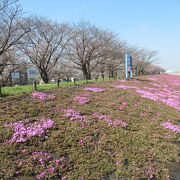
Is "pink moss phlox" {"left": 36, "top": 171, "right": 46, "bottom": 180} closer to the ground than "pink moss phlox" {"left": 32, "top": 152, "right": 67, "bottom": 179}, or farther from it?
closer to the ground

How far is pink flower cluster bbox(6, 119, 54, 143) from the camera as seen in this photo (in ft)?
21.8

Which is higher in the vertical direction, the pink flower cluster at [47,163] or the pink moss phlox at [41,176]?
the pink flower cluster at [47,163]

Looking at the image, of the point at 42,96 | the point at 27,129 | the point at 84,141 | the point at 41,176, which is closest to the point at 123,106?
the point at 42,96

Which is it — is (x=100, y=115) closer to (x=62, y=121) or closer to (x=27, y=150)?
(x=62, y=121)

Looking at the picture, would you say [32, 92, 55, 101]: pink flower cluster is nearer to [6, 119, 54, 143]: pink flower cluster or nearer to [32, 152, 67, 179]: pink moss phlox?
[6, 119, 54, 143]: pink flower cluster

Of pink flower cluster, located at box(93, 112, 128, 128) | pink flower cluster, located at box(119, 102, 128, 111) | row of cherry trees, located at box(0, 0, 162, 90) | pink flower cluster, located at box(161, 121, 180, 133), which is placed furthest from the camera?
row of cherry trees, located at box(0, 0, 162, 90)

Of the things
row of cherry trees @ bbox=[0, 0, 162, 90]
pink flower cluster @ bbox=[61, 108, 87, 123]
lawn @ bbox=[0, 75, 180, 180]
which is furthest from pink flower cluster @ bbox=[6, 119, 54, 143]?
row of cherry trees @ bbox=[0, 0, 162, 90]

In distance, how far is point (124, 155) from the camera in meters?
6.21

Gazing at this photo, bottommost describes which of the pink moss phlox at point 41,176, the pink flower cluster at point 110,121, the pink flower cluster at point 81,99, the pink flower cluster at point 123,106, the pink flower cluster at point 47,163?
the pink moss phlox at point 41,176

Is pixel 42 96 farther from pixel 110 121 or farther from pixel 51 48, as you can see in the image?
pixel 51 48

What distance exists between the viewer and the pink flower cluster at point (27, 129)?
664 centimetres

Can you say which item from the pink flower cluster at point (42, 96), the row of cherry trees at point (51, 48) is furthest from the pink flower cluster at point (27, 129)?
the row of cherry trees at point (51, 48)

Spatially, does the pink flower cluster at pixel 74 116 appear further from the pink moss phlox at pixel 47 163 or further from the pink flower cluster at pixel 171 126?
the pink flower cluster at pixel 171 126

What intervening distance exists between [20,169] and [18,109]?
14.0ft
